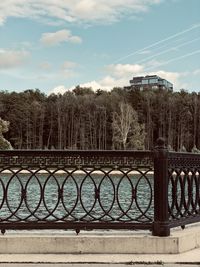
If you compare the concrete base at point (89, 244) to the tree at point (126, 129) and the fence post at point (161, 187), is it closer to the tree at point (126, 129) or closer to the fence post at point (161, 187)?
the fence post at point (161, 187)

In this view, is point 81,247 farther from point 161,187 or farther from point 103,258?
point 161,187

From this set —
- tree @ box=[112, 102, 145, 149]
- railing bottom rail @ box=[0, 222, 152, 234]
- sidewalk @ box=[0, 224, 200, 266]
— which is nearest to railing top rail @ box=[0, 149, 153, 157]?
railing bottom rail @ box=[0, 222, 152, 234]

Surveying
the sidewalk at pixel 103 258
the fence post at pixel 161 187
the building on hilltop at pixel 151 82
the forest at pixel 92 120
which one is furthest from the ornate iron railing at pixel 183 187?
the building on hilltop at pixel 151 82

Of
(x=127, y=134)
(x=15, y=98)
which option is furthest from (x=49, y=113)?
(x=127, y=134)

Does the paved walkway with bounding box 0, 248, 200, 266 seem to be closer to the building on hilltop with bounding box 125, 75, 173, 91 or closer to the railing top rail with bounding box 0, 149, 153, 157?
the railing top rail with bounding box 0, 149, 153, 157

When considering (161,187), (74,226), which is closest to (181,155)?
(161,187)

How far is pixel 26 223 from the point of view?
559 centimetres

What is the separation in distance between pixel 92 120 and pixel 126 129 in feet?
24.2

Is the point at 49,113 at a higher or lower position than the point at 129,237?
higher

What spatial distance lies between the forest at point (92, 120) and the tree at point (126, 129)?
0.28 metres

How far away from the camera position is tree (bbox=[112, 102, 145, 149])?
7418 centimetres

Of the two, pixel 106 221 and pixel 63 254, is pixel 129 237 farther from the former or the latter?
pixel 63 254

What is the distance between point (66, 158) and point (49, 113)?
76798 millimetres

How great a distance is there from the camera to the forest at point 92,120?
79475mm
